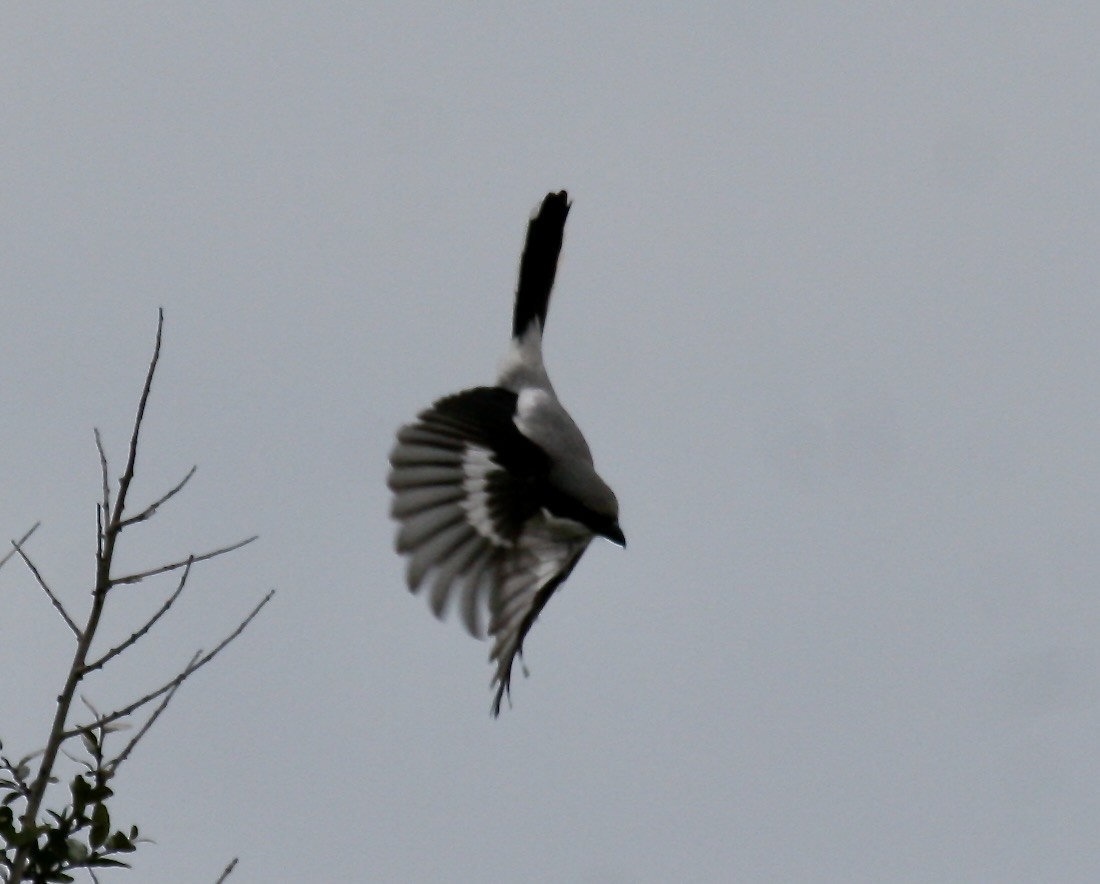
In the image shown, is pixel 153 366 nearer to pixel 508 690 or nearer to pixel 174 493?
pixel 174 493

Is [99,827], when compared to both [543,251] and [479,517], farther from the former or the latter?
[543,251]

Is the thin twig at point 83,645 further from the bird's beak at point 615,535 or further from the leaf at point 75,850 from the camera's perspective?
the bird's beak at point 615,535

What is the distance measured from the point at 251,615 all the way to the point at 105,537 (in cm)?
35

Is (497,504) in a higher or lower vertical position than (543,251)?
lower

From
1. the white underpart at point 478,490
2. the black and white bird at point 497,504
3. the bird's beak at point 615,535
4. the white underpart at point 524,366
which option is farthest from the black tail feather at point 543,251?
the bird's beak at point 615,535

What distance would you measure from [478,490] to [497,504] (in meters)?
0.09

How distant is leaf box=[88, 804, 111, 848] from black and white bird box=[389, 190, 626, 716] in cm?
168

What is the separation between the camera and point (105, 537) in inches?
121

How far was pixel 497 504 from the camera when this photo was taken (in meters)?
5.02

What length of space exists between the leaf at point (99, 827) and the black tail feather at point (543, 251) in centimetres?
318

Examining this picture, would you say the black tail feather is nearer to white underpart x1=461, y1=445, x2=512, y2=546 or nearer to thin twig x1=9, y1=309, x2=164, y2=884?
white underpart x1=461, y1=445, x2=512, y2=546

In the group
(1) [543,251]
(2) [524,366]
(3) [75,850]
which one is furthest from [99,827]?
(1) [543,251]

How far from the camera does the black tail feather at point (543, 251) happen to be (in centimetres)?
600

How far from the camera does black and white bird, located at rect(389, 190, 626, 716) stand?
15.7 feet
